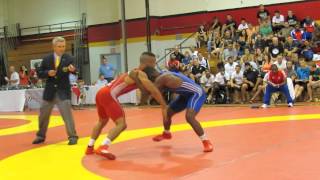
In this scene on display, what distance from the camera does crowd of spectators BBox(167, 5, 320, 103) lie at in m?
15.6

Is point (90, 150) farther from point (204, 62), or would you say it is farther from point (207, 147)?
point (204, 62)

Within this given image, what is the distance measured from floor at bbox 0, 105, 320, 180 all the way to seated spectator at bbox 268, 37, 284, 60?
6315 millimetres

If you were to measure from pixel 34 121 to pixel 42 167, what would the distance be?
7.39m

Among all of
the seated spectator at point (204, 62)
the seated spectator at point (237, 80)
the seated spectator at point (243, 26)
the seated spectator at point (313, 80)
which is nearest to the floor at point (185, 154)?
the seated spectator at point (313, 80)

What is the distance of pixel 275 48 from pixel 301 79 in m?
2.12

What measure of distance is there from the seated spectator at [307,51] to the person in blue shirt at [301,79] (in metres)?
1.08

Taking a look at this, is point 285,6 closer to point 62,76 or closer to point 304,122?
point 304,122

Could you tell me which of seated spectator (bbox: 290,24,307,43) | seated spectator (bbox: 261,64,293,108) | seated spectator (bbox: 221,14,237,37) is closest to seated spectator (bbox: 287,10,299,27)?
seated spectator (bbox: 290,24,307,43)

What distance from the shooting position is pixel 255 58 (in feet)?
56.4

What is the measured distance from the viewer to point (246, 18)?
2205 cm

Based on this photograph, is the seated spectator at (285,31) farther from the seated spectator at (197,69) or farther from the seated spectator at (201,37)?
the seated spectator at (201,37)

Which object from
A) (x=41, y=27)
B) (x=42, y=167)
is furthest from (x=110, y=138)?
(x=41, y=27)

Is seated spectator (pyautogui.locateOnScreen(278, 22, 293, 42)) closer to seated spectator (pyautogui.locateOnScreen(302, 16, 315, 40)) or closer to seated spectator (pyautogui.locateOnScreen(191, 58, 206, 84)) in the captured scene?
seated spectator (pyautogui.locateOnScreen(302, 16, 315, 40))

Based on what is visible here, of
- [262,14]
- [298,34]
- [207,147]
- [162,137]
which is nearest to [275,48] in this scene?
[298,34]
